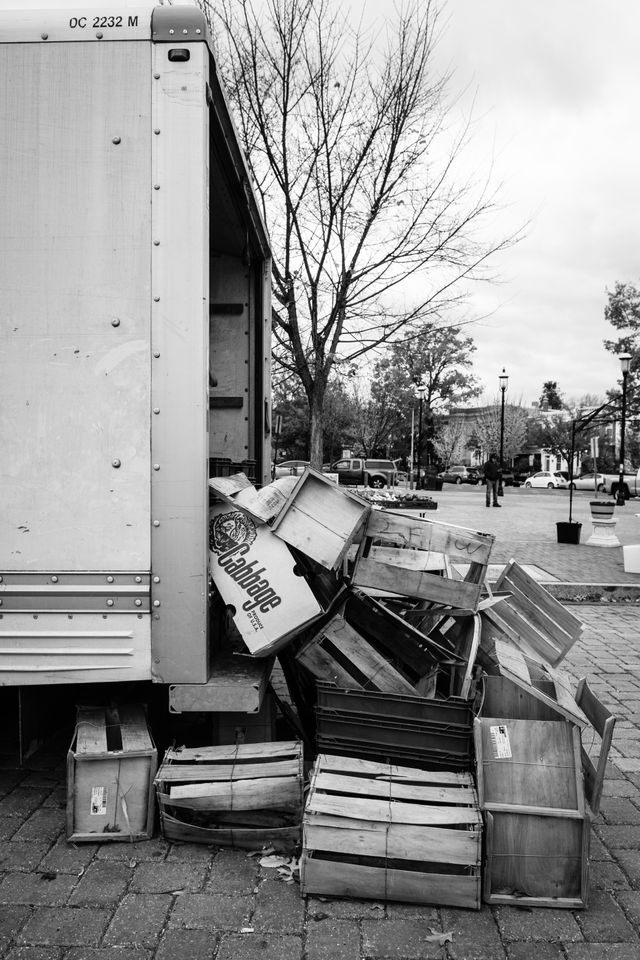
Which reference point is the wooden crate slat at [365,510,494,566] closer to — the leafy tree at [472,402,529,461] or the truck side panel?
the truck side panel

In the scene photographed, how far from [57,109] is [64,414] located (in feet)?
4.19

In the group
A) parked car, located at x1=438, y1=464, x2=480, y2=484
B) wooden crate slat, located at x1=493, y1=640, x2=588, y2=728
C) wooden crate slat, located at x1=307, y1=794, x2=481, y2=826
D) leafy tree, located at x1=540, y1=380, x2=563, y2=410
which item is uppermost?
leafy tree, located at x1=540, y1=380, x2=563, y2=410

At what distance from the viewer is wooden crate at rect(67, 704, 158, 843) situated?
9.75 feet

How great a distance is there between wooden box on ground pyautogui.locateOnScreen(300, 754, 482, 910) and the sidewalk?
6cm

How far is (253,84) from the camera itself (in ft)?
38.6

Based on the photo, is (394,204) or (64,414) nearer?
(64,414)

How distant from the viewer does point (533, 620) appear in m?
4.06

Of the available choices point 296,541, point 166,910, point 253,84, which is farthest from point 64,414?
point 253,84

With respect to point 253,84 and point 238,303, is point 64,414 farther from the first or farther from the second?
point 253,84

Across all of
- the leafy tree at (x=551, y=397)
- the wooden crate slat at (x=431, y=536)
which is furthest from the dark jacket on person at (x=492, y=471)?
the leafy tree at (x=551, y=397)

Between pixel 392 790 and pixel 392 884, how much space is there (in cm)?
34

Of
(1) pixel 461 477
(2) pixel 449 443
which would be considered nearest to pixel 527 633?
(1) pixel 461 477

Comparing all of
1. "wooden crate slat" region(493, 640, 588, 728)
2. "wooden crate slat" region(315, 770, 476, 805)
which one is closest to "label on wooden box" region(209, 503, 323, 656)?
"wooden crate slat" region(315, 770, 476, 805)

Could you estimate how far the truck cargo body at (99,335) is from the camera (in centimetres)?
296
